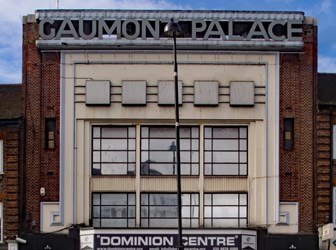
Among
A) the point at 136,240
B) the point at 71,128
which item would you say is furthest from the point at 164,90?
the point at 136,240

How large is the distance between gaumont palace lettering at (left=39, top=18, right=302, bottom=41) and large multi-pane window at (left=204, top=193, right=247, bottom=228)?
6501 millimetres

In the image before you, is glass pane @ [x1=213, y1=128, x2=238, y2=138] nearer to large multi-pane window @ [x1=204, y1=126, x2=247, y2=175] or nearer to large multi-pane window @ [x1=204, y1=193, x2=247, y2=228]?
large multi-pane window @ [x1=204, y1=126, x2=247, y2=175]

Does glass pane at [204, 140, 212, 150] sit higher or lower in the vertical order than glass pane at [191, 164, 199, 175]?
higher

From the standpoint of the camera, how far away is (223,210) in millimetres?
29234

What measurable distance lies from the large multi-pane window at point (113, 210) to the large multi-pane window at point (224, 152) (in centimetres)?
344

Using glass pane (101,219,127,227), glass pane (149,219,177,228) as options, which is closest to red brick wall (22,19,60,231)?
glass pane (101,219,127,227)

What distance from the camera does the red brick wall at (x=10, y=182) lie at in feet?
94.2

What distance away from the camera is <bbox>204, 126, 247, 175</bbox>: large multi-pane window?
96.5 feet

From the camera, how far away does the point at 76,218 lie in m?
28.8

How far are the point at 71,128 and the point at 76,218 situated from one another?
3635 mm

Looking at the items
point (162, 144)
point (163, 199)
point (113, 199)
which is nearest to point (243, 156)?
point (162, 144)

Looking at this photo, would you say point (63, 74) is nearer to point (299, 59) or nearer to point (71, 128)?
point (71, 128)

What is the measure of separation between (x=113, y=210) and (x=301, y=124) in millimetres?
8466

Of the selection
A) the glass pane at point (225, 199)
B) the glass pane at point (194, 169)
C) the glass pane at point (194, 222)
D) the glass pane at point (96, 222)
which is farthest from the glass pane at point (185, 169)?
the glass pane at point (96, 222)
